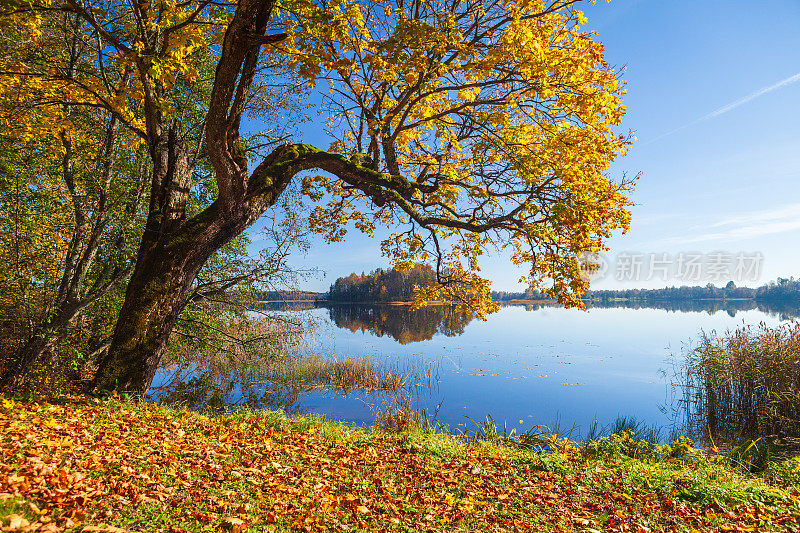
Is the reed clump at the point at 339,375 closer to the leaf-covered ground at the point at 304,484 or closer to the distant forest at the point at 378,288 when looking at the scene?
the leaf-covered ground at the point at 304,484

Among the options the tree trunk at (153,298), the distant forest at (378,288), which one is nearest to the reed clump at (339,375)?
the tree trunk at (153,298)

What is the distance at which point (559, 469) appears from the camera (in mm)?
5336

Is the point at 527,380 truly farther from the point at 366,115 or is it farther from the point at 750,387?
the point at 366,115

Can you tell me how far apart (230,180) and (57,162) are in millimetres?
4193

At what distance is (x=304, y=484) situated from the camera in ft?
13.0

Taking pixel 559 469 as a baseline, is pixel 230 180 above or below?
above

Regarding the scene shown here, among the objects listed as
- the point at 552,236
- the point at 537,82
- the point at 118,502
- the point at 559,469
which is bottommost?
the point at 559,469

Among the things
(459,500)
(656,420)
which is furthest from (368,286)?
(459,500)

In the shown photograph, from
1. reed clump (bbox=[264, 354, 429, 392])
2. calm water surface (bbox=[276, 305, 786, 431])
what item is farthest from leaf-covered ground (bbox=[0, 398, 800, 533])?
reed clump (bbox=[264, 354, 429, 392])

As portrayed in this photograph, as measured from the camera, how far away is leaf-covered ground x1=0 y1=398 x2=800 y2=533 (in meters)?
2.88

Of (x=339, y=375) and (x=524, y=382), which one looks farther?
(x=524, y=382)

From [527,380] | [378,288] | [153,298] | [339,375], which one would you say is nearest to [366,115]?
[153,298]

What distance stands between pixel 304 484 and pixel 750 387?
12598mm

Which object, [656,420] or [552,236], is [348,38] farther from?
[656,420]
